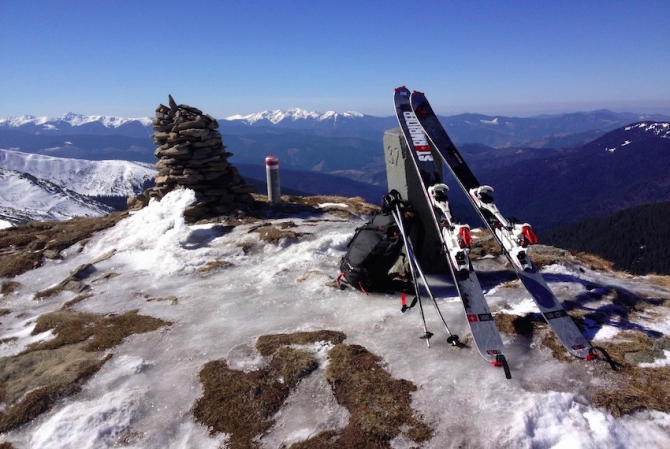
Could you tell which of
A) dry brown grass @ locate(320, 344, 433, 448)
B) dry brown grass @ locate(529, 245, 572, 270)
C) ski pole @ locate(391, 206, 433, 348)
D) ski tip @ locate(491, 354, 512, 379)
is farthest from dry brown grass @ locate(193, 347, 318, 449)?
dry brown grass @ locate(529, 245, 572, 270)

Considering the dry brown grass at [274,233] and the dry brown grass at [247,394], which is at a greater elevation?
the dry brown grass at [274,233]

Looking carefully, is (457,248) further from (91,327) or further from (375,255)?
(91,327)

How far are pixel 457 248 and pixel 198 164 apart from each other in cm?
1408

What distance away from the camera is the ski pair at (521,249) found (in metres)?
7.32

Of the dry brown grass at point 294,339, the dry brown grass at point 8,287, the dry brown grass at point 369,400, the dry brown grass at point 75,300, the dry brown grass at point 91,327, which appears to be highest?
the dry brown grass at point 369,400

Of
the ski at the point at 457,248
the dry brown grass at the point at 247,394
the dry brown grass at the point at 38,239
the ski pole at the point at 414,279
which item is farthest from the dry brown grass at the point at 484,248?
the dry brown grass at the point at 38,239

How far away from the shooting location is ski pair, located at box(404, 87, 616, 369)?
24.0ft

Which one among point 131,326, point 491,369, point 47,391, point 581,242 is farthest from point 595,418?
point 581,242

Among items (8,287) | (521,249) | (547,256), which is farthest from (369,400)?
(8,287)

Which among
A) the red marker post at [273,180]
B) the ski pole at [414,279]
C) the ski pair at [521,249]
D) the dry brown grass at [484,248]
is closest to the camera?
the ski pair at [521,249]

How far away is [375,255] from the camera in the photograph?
10312mm

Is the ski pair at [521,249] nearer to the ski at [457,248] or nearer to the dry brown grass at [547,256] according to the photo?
the ski at [457,248]

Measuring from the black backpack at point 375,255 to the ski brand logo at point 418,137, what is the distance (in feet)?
6.37

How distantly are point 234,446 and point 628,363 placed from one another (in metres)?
6.59
